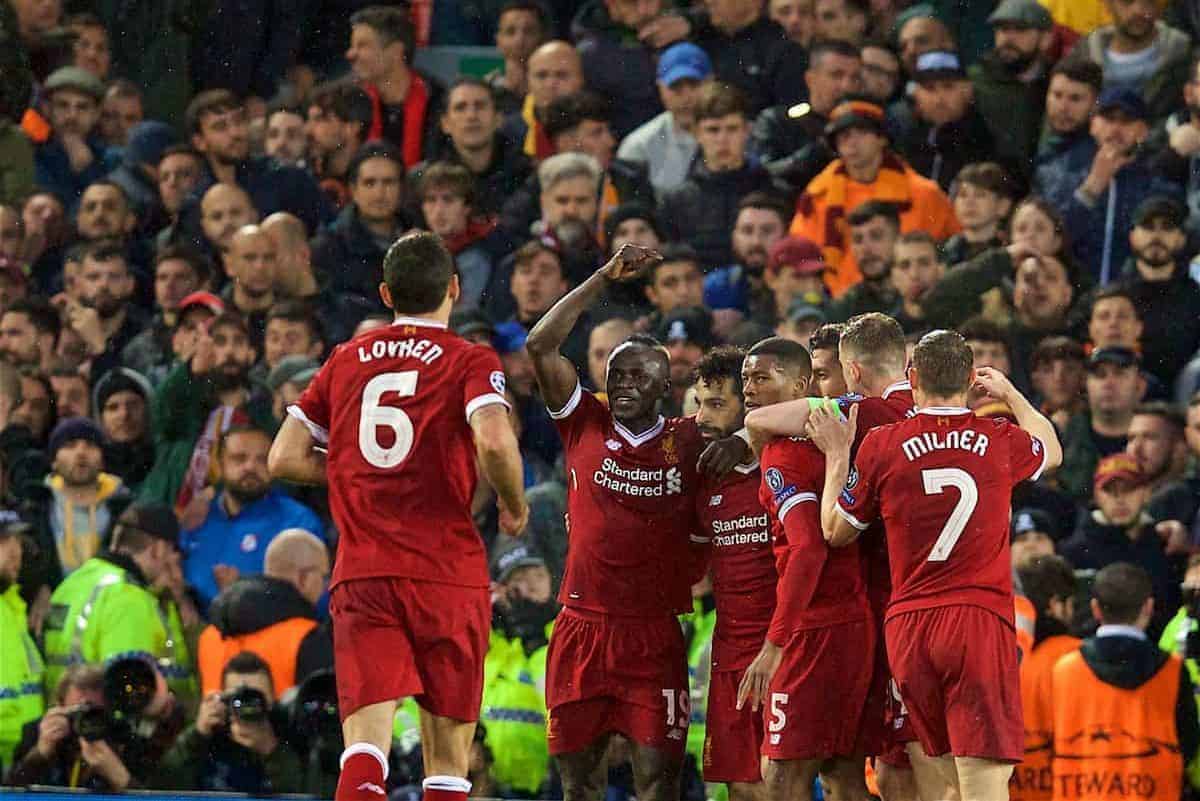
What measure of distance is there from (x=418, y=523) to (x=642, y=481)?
→ 4.49ft

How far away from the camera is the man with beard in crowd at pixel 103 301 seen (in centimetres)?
1521

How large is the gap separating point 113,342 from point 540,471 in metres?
3.44

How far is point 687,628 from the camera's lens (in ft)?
38.2

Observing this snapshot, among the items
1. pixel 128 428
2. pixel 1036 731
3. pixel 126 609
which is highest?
pixel 128 428

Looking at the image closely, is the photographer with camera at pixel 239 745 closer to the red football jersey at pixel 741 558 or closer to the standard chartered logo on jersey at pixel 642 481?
the standard chartered logo on jersey at pixel 642 481

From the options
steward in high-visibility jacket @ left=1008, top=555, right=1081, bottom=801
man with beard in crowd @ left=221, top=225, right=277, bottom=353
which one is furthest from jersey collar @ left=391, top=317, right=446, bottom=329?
man with beard in crowd @ left=221, top=225, right=277, bottom=353

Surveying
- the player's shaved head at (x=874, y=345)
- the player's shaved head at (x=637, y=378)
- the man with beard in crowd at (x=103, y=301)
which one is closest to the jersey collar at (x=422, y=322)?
the player's shaved head at (x=637, y=378)

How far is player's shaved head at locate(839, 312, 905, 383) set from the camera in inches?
351

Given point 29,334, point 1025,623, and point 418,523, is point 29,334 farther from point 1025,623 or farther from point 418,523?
point 418,523

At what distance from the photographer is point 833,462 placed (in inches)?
338

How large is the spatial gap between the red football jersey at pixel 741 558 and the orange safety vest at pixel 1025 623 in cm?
231

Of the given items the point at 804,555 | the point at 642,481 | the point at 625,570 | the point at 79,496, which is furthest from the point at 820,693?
the point at 79,496

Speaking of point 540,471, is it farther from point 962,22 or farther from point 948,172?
point 962,22

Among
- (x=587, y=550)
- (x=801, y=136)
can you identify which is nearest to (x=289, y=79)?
(x=801, y=136)
